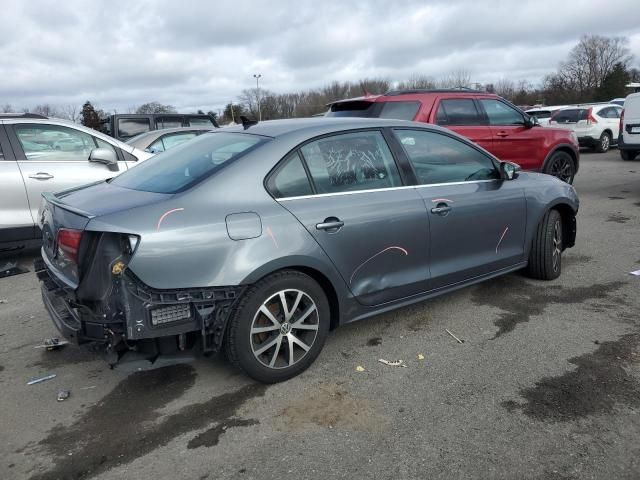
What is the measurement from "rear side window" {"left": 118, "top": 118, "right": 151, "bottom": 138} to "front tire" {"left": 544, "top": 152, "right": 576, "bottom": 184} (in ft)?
32.2

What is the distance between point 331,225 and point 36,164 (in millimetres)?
4498

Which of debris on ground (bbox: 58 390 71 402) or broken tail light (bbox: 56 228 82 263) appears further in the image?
debris on ground (bbox: 58 390 71 402)

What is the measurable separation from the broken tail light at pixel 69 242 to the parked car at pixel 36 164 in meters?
2.98

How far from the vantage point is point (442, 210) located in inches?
155

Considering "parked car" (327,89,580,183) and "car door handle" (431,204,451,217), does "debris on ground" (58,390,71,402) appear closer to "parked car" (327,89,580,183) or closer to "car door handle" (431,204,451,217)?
"car door handle" (431,204,451,217)

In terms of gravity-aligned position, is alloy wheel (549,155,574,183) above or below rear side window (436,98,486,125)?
below

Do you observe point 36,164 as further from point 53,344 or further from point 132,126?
point 132,126

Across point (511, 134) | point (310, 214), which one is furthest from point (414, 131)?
point (511, 134)

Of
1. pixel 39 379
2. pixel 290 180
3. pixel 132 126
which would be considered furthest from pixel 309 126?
pixel 132 126

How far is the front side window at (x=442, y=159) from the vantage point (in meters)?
3.99

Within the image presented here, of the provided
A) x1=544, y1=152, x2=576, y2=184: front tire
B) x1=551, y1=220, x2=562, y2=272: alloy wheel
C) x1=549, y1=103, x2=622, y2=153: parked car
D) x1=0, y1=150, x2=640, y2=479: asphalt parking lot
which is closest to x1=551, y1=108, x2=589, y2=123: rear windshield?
x1=549, y1=103, x2=622, y2=153: parked car

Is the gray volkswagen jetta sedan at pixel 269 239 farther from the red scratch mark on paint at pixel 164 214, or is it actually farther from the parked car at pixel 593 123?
the parked car at pixel 593 123

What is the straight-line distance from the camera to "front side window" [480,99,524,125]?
8672mm

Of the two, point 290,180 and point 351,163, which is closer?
point 290,180
